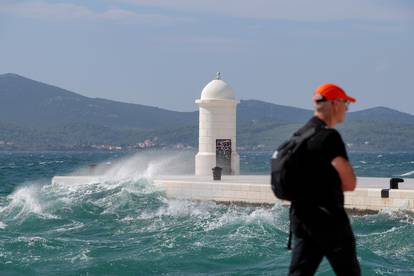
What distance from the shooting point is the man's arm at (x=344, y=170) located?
628 cm

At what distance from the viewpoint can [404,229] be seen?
18438 mm

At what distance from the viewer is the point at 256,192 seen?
23609 mm

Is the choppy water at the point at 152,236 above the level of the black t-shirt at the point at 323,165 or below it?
below

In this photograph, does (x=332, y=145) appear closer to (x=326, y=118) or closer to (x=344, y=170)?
(x=344, y=170)

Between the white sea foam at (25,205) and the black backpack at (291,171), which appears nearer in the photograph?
the black backpack at (291,171)

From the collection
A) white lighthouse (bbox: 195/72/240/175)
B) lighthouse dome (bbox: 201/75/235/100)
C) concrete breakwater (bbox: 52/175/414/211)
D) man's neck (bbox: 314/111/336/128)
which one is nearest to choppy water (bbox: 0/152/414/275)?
concrete breakwater (bbox: 52/175/414/211)

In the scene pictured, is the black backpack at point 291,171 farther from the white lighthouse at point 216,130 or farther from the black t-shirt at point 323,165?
the white lighthouse at point 216,130

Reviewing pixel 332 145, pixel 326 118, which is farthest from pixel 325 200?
pixel 326 118

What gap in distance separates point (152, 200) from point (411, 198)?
808 cm

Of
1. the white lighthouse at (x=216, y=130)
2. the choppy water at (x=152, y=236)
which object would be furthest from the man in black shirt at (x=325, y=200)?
the white lighthouse at (x=216, y=130)

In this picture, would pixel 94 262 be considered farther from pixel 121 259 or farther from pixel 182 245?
pixel 182 245

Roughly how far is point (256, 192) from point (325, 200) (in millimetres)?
17262

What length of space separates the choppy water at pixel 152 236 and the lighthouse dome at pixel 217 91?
14.6 feet

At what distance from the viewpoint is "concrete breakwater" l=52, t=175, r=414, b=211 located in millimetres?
20909
